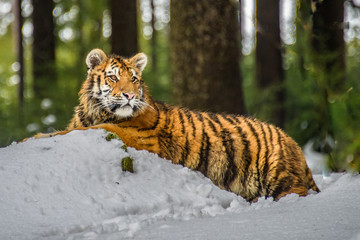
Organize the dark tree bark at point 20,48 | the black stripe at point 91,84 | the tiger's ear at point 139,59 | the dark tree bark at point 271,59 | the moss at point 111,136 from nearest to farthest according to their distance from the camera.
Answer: the moss at point 111,136 → the black stripe at point 91,84 → the tiger's ear at point 139,59 → the dark tree bark at point 20,48 → the dark tree bark at point 271,59

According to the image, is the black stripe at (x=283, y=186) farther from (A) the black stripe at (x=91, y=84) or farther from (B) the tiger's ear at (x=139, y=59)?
(A) the black stripe at (x=91, y=84)

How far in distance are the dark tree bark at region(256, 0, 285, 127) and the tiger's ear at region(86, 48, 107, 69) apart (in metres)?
6.26

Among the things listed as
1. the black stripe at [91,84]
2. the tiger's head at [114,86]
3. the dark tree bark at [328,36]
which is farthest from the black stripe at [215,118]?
the black stripe at [91,84]

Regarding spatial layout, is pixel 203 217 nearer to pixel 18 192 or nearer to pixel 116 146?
pixel 116 146

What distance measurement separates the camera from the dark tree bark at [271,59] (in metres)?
10.7

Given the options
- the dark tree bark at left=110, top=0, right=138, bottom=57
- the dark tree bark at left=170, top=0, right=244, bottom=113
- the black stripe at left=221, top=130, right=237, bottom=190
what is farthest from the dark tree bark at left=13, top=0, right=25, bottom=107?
the black stripe at left=221, top=130, right=237, bottom=190

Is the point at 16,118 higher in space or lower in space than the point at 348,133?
lower

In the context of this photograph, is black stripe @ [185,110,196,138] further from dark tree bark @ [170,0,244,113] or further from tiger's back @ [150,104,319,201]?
dark tree bark @ [170,0,244,113]

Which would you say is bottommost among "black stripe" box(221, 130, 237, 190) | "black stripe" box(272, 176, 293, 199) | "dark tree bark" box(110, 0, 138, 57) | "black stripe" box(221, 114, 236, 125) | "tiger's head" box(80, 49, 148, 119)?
"black stripe" box(272, 176, 293, 199)

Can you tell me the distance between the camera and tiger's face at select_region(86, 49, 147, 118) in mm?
3988

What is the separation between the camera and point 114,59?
439cm

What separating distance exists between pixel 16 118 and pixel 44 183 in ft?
22.5

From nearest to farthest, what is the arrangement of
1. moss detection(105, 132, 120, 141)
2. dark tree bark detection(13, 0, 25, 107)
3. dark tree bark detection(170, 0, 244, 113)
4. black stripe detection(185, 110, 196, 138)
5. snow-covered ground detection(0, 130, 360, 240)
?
snow-covered ground detection(0, 130, 360, 240)
moss detection(105, 132, 120, 141)
black stripe detection(185, 110, 196, 138)
dark tree bark detection(170, 0, 244, 113)
dark tree bark detection(13, 0, 25, 107)

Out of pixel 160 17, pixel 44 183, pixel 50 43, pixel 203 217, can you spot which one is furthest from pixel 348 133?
pixel 160 17
